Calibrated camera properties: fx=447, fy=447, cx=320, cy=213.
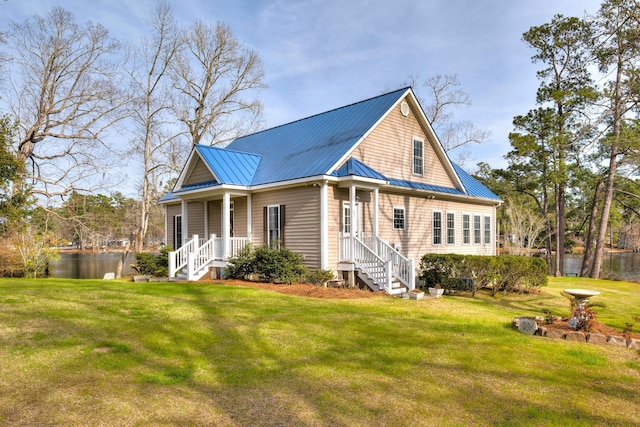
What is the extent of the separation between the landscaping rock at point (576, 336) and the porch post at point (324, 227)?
7.81 m

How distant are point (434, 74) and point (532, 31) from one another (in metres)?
9.75

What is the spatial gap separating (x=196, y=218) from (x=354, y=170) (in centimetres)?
901

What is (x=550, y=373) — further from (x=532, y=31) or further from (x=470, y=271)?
(x=532, y=31)

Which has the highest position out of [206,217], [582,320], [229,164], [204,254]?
[229,164]

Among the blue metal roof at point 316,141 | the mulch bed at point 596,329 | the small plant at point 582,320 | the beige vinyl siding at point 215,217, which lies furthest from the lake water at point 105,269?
the small plant at point 582,320

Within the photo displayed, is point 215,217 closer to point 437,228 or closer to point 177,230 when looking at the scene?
point 177,230

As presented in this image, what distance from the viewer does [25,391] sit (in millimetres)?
4898

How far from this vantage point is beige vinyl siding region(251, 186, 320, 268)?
1492 centimetres

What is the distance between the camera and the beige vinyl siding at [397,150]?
55.0 feet

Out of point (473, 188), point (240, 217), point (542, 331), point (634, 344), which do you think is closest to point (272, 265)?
point (240, 217)

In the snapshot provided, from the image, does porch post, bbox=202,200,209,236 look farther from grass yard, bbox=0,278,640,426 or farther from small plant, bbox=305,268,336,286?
grass yard, bbox=0,278,640,426

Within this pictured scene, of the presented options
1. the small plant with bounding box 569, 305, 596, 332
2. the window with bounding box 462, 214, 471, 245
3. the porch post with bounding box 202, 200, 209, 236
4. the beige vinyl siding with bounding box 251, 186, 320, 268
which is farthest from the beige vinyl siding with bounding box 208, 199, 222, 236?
the small plant with bounding box 569, 305, 596, 332

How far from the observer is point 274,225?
16266 mm

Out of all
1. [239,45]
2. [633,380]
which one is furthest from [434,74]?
[633,380]
